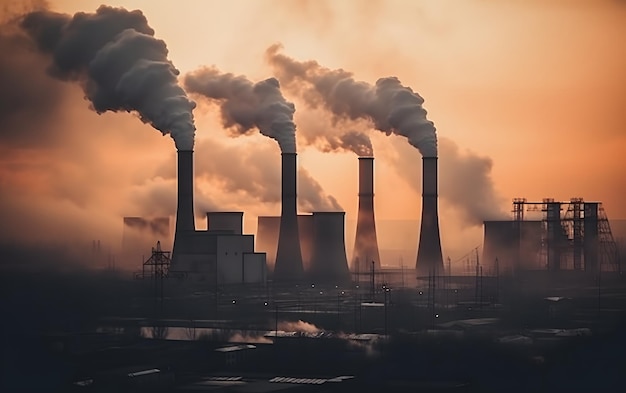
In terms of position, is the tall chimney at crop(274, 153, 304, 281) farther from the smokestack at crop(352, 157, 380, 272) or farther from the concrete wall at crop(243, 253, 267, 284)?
the smokestack at crop(352, 157, 380, 272)

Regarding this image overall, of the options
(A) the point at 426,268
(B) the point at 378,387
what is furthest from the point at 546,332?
(A) the point at 426,268

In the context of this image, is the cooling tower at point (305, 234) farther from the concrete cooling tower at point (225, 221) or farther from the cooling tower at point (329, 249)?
the concrete cooling tower at point (225, 221)

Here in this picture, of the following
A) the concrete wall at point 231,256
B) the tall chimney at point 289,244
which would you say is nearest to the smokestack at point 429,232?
the tall chimney at point 289,244

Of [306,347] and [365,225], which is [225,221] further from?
[306,347]

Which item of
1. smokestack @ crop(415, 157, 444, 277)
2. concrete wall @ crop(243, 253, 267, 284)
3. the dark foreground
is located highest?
smokestack @ crop(415, 157, 444, 277)

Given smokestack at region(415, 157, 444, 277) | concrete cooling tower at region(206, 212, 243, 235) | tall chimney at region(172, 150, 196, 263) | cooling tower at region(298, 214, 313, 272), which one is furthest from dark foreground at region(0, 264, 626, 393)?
concrete cooling tower at region(206, 212, 243, 235)

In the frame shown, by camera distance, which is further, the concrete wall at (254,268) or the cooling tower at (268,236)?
the cooling tower at (268,236)
